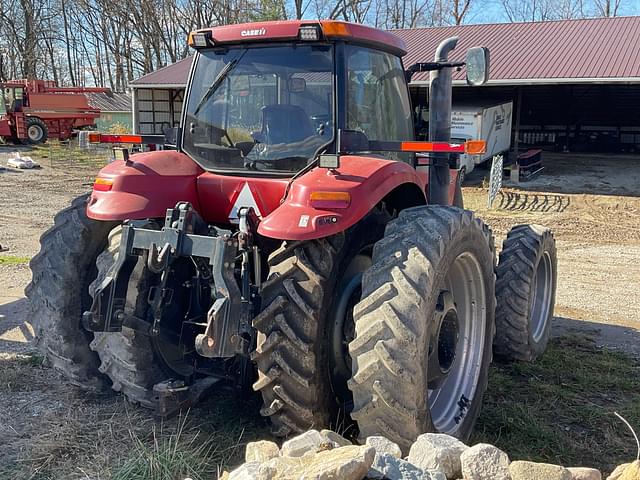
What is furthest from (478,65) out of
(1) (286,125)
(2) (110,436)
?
(2) (110,436)

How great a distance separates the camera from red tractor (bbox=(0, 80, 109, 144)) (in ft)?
91.3

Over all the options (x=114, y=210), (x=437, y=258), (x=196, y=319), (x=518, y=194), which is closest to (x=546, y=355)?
(x=437, y=258)

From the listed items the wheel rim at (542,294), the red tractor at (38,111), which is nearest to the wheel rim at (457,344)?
the wheel rim at (542,294)

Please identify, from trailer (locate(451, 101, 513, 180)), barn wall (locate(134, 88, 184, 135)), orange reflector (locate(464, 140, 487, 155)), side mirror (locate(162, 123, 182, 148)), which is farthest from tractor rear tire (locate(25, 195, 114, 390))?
barn wall (locate(134, 88, 184, 135))

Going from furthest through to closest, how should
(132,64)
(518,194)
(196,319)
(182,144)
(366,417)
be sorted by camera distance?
(132,64) < (518,194) < (182,144) < (196,319) < (366,417)

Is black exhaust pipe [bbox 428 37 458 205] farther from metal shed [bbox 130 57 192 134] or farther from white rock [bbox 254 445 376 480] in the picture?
metal shed [bbox 130 57 192 134]

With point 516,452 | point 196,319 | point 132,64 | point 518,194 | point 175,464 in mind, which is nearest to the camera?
point 175,464

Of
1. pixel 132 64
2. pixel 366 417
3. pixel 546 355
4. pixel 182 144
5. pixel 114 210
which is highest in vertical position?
pixel 132 64

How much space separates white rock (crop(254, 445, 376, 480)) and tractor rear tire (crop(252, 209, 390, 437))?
1.96 ft

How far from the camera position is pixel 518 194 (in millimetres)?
16016

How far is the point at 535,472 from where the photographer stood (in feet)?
8.91

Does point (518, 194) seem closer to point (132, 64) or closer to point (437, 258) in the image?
point (437, 258)

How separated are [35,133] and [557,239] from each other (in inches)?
920

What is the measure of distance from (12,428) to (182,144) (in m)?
2.04
